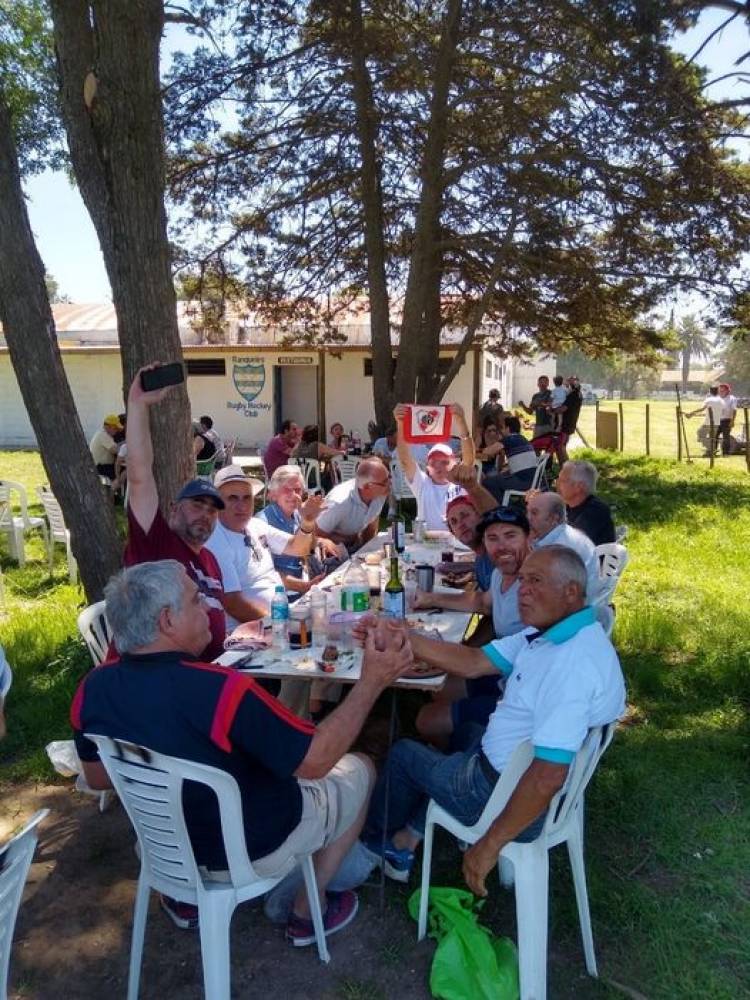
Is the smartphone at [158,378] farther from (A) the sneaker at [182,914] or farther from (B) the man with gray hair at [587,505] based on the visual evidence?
(B) the man with gray hair at [587,505]

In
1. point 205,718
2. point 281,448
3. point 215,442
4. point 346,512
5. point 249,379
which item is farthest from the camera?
point 249,379

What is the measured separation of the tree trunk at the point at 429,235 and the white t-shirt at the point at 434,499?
16.0 ft

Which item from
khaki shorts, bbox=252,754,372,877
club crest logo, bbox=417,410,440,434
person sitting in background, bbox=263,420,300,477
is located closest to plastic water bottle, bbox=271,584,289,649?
khaki shorts, bbox=252,754,372,877

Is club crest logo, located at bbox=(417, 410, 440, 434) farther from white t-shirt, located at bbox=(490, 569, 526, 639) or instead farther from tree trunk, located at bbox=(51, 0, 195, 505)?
white t-shirt, located at bbox=(490, 569, 526, 639)

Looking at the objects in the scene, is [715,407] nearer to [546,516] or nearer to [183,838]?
[546,516]

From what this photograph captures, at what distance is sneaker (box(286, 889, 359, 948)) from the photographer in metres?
2.52

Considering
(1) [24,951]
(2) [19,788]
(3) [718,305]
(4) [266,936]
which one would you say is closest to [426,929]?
(4) [266,936]

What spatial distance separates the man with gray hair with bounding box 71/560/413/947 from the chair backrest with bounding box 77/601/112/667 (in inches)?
54.2

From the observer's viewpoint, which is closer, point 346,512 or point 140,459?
point 140,459

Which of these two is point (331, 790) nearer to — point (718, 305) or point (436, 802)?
point (436, 802)

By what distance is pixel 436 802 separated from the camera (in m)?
2.57

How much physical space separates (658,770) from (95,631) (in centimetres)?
294

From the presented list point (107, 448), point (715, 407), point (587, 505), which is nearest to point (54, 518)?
point (107, 448)

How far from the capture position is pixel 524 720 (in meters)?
2.38
